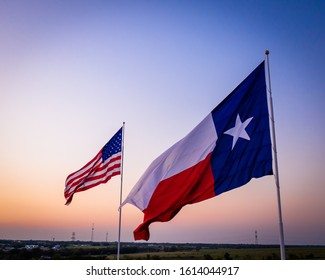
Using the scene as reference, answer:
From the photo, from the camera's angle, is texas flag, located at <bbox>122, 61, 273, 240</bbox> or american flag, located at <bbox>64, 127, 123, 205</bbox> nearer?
texas flag, located at <bbox>122, 61, 273, 240</bbox>

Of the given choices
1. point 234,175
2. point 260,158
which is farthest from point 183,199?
point 260,158

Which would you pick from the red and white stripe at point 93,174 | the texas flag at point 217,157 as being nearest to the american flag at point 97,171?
the red and white stripe at point 93,174

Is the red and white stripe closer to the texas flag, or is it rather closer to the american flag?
the american flag

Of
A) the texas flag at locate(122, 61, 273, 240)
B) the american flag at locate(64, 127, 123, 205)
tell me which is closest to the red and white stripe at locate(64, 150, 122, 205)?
the american flag at locate(64, 127, 123, 205)

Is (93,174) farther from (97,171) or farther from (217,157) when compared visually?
(217,157)

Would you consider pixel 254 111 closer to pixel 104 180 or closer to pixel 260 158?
pixel 260 158
